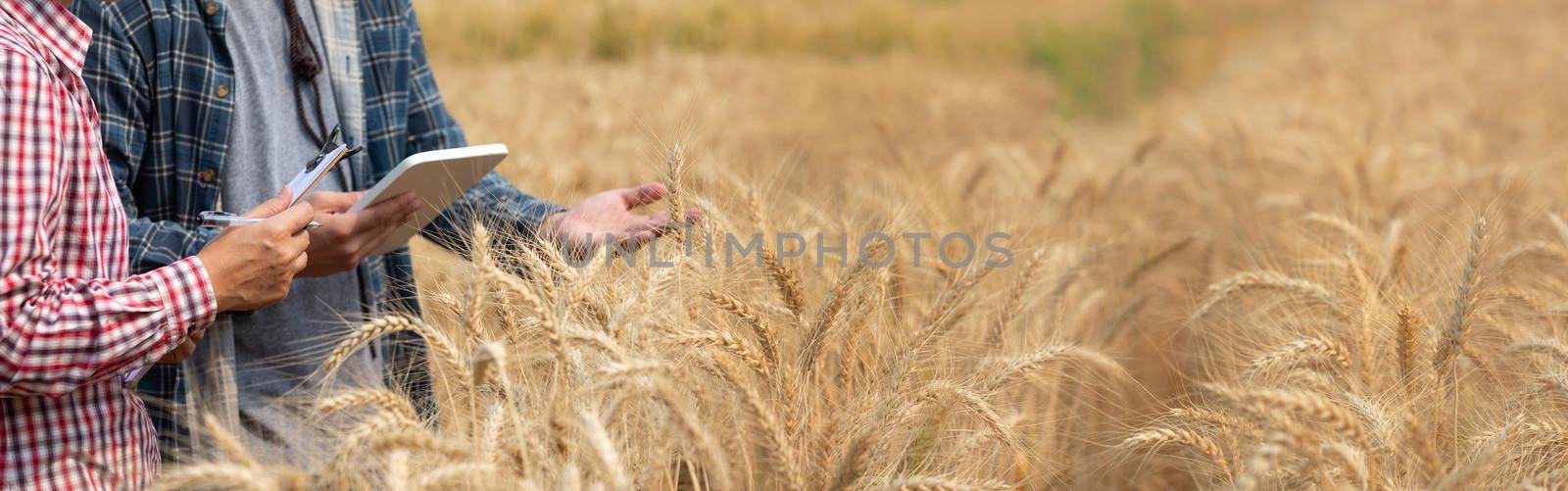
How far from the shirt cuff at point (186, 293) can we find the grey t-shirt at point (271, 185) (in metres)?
0.40

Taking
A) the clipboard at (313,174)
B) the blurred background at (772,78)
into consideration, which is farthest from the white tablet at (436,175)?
the blurred background at (772,78)

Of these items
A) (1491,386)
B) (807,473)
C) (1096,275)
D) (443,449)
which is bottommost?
(1096,275)

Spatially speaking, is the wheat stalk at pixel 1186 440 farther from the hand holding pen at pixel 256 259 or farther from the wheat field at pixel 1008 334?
the hand holding pen at pixel 256 259

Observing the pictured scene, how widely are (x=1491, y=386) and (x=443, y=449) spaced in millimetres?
1633

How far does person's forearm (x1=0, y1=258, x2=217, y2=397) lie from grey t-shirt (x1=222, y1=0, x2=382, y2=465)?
419 millimetres

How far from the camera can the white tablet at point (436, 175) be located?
4.72 ft

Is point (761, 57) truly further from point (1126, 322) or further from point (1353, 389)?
point (1353, 389)

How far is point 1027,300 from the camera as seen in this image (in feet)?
7.32

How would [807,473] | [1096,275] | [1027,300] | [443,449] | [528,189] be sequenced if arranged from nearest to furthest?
[443,449], [807,473], [1027,300], [528,189], [1096,275]

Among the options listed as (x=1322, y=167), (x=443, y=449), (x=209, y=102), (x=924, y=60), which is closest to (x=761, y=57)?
(x=924, y=60)

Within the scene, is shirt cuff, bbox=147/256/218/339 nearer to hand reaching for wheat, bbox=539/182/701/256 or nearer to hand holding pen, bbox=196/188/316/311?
hand holding pen, bbox=196/188/316/311

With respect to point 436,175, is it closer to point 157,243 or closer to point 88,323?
point 157,243

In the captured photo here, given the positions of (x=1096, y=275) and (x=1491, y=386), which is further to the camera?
(x=1096, y=275)

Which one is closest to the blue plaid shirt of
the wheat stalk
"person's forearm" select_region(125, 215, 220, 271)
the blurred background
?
"person's forearm" select_region(125, 215, 220, 271)
